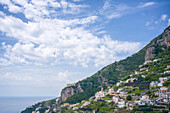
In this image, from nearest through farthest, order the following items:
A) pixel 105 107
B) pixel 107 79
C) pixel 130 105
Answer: pixel 130 105, pixel 105 107, pixel 107 79

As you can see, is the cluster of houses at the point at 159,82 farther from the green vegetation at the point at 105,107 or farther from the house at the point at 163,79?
the green vegetation at the point at 105,107

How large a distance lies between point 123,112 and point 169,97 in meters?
11.3

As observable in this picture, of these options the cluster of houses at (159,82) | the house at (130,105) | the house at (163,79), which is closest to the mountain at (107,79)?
the house at (163,79)

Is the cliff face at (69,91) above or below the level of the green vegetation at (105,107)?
above

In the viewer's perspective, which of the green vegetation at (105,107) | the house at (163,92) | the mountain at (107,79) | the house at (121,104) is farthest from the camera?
the mountain at (107,79)

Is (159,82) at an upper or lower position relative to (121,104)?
upper

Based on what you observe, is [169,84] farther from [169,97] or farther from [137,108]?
[137,108]

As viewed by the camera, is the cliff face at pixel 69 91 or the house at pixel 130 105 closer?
the house at pixel 130 105

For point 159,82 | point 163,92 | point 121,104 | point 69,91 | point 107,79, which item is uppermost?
point 107,79

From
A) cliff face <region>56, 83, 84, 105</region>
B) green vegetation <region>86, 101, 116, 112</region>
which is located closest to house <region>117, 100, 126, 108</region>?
green vegetation <region>86, 101, 116, 112</region>

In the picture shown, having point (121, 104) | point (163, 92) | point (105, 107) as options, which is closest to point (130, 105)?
point (121, 104)

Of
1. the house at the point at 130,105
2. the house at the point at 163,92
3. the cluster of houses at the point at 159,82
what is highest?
the cluster of houses at the point at 159,82

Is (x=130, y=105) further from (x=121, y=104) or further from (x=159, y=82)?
(x=159, y=82)

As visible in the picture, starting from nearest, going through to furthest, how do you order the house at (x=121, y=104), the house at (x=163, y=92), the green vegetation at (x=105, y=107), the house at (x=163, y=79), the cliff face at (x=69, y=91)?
the house at (x=163, y=92), the house at (x=121, y=104), the green vegetation at (x=105, y=107), the house at (x=163, y=79), the cliff face at (x=69, y=91)
